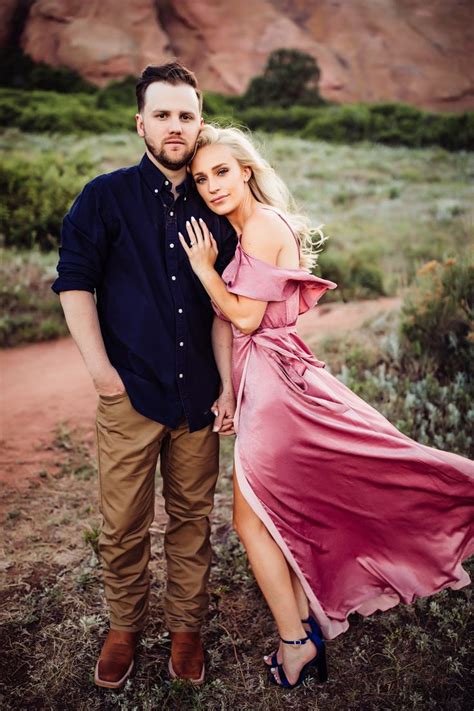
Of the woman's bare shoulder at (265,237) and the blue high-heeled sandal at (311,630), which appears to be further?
the blue high-heeled sandal at (311,630)

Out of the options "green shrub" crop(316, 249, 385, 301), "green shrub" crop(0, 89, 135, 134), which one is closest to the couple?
"green shrub" crop(316, 249, 385, 301)

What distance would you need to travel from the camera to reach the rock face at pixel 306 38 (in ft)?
111

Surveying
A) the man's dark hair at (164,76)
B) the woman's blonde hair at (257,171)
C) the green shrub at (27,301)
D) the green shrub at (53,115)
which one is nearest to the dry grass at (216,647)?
the woman's blonde hair at (257,171)

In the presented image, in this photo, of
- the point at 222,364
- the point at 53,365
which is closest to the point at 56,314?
the point at 53,365

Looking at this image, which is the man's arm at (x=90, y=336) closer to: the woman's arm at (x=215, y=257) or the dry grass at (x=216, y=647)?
the woman's arm at (x=215, y=257)

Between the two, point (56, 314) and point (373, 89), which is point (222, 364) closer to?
point (56, 314)

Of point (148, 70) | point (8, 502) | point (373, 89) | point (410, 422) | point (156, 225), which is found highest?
point (373, 89)

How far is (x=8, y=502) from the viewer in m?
3.98

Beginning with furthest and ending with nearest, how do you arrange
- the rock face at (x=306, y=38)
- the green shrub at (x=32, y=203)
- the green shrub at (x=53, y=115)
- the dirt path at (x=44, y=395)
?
1. the rock face at (x=306, y=38)
2. the green shrub at (x=53, y=115)
3. the green shrub at (x=32, y=203)
4. the dirt path at (x=44, y=395)

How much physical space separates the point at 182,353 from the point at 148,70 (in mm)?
1106

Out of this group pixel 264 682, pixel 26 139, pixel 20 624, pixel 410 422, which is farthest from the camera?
pixel 26 139

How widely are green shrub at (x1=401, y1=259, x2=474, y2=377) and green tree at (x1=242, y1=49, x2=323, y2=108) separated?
2490 cm

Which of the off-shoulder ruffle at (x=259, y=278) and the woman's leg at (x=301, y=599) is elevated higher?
the off-shoulder ruffle at (x=259, y=278)

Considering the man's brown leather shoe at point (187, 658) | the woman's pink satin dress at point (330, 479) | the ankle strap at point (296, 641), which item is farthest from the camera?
the man's brown leather shoe at point (187, 658)
